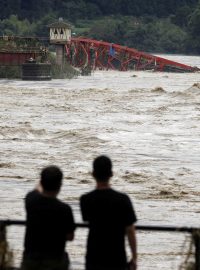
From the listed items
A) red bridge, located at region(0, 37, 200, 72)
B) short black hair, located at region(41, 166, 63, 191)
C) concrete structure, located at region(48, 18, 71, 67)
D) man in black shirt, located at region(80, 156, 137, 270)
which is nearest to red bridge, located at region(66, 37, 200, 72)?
red bridge, located at region(0, 37, 200, 72)

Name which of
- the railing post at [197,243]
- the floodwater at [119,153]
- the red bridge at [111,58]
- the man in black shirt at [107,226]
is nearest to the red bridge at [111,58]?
the red bridge at [111,58]

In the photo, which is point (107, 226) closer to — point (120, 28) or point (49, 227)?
point (49, 227)

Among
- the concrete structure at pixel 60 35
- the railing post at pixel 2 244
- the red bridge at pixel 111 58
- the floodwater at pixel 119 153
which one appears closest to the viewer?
the railing post at pixel 2 244

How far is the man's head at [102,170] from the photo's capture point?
9.90 metres

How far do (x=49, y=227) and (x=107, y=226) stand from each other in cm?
47

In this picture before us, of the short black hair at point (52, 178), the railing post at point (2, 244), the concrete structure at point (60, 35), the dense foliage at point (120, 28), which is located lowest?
the dense foliage at point (120, 28)

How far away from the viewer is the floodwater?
750 inches

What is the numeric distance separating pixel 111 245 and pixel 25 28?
171 meters

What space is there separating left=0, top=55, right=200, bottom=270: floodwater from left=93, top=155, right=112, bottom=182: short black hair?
3.18 ft

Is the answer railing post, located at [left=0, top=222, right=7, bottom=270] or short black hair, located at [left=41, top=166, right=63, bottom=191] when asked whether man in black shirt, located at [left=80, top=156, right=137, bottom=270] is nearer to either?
short black hair, located at [left=41, top=166, right=63, bottom=191]

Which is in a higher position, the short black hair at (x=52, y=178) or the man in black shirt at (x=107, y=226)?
the short black hair at (x=52, y=178)

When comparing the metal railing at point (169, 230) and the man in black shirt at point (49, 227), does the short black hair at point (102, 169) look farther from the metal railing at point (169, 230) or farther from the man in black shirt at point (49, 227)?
the metal railing at point (169, 230)

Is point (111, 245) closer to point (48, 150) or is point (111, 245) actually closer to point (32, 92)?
point (48, 150)

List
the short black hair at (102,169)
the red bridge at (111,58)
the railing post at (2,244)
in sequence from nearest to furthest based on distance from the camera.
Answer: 1. the short black hair at (102,169)
2. the railing post at (2,244)
3. the red bridge at (111,58)
